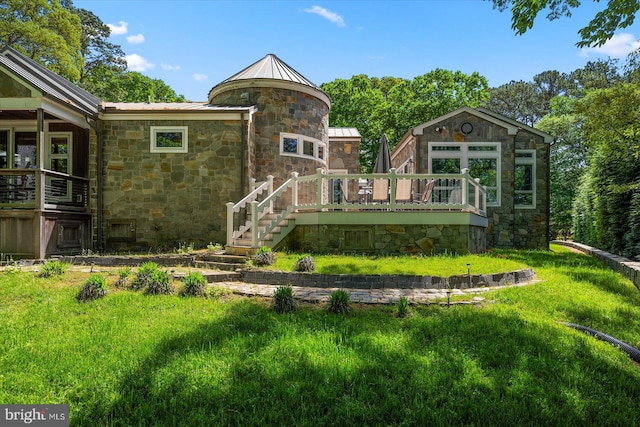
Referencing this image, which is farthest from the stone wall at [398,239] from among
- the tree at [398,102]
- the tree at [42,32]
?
the tree at [42,32]

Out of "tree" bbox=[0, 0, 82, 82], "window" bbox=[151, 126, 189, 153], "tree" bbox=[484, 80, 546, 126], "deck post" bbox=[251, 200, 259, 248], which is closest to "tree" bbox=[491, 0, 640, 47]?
"deck post" bbox=[251, 200, 259, 248]

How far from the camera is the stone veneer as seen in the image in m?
13.5

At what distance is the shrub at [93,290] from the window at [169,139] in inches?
240

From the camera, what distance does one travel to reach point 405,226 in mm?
8930

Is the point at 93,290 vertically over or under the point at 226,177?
under

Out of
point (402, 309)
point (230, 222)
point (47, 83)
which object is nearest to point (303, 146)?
point (230, 222)

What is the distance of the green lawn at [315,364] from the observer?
9.34 feet

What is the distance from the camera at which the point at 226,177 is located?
35.8 ft

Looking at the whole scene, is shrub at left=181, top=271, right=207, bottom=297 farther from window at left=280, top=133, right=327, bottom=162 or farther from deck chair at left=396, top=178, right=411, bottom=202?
window at left=280, top=133, right=327, bottom=162

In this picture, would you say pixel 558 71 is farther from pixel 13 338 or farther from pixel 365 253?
pixel 13 338

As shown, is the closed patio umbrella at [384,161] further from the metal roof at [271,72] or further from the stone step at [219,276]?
the stone step at [219,276]

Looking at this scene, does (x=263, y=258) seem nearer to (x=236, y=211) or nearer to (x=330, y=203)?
(x=236, y=211)

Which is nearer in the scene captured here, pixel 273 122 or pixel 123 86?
pixel 273 122

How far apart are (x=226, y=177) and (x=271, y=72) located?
3.94m
